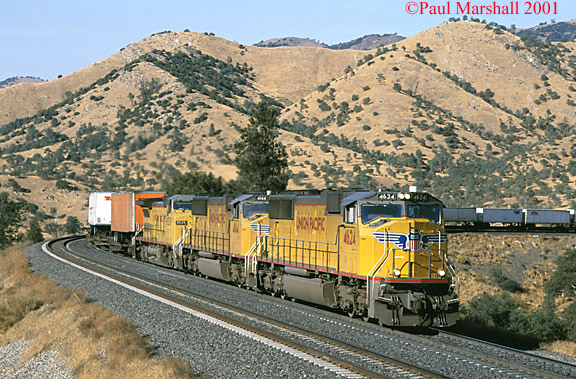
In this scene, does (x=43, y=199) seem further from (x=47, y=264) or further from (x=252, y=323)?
(x=252, y=323)

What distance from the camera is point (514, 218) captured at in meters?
70.4

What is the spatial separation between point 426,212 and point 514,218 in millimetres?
54772

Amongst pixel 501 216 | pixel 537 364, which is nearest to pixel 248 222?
pixel 537 364

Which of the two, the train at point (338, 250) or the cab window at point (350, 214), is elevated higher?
the cab window at point (350, 214)

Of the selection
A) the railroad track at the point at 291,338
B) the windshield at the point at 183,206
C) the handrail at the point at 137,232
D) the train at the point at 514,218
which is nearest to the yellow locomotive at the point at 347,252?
the railroad track at the point at 291,338

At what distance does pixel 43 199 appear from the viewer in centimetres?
10556

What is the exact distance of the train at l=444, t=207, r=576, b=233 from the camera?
2707 inches

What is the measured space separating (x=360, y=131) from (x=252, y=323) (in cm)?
11961

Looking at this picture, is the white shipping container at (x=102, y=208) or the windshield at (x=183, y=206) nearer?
the windshield at (x=183, y=206)

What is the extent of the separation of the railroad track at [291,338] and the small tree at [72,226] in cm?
6455

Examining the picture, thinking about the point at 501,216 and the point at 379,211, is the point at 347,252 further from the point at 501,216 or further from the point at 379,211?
the point at 501,216

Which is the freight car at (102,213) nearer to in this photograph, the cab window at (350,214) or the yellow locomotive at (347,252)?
the yellow locomotive at (347,252)

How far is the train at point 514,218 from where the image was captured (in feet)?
226

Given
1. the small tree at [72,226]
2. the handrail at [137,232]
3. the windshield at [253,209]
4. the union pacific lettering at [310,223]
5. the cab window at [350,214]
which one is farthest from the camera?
the small tree at [72,226]
